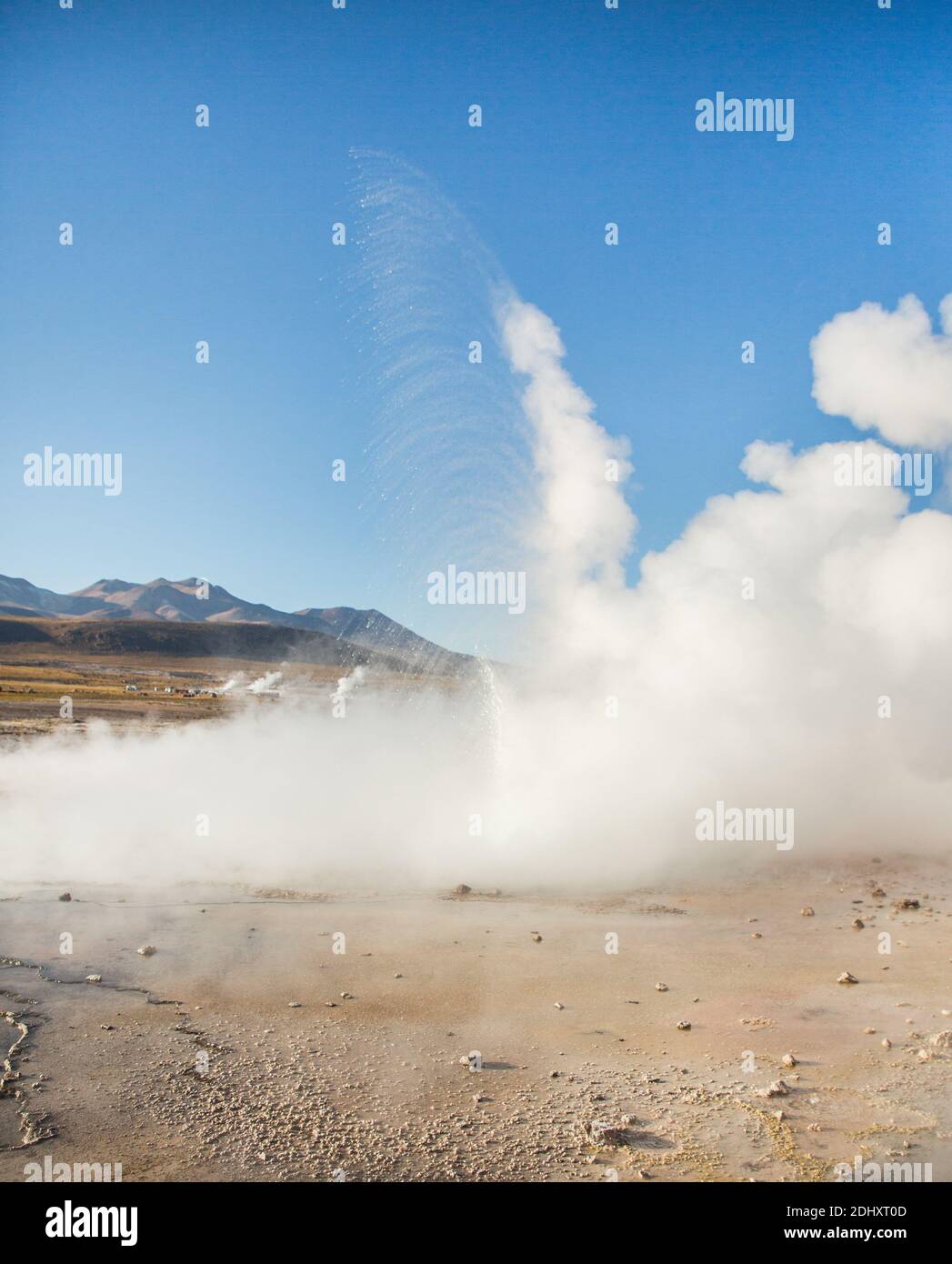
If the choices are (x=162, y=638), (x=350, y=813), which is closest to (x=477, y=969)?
(x=350, y=813)

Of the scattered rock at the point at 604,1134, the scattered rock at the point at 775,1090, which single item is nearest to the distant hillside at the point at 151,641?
the scattered rock at the point at 775,1090

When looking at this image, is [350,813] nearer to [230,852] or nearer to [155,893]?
[230,852]

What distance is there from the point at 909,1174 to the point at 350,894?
30.3 ft

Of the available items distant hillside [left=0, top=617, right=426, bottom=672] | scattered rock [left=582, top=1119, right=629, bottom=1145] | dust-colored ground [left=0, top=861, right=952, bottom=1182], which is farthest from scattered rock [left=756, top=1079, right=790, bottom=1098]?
distant hillside [left=0, top=617, right=426, bottom=672]

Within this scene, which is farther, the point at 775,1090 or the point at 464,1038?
the point at 464,1038

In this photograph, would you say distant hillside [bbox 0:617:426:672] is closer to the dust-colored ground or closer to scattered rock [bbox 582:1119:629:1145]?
the dust-colored ground

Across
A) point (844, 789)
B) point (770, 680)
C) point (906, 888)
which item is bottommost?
point (906, 888)

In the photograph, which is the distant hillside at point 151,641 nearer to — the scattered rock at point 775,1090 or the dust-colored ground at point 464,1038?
the dust-colored ground at point 464,1038

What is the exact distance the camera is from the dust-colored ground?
593cm

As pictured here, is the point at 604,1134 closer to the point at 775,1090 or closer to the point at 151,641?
the point at 775,1090

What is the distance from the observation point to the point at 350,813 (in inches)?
701

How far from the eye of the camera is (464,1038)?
799 centimetres

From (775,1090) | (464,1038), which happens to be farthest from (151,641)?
(775,1090)
